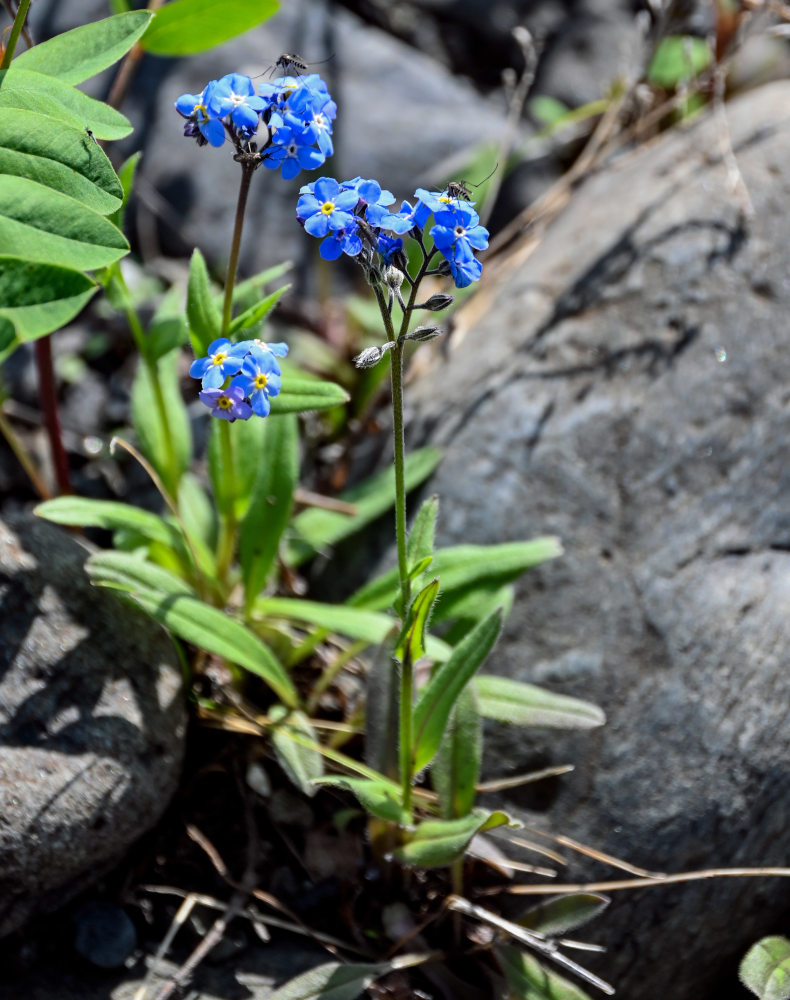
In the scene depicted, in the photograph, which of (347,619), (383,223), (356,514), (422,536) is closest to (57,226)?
(383,223)

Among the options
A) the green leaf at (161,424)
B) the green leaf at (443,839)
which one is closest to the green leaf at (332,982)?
the green leaf at (443,839)

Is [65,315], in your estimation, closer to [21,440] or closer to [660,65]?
[21,440]

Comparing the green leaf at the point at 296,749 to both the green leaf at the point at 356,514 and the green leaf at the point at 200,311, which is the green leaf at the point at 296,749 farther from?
the green leaf at the point at 200,311

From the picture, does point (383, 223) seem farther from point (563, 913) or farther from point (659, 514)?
point (563, 913)

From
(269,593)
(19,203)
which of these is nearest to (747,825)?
(269,593)

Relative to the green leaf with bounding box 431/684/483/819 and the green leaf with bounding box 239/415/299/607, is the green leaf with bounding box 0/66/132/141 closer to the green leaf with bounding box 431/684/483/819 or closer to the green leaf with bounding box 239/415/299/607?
the green leaf with bounding box 239/415/299/607

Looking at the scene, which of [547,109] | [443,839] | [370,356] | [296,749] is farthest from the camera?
[547,109]

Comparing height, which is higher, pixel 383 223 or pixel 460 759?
pixel 383 223
